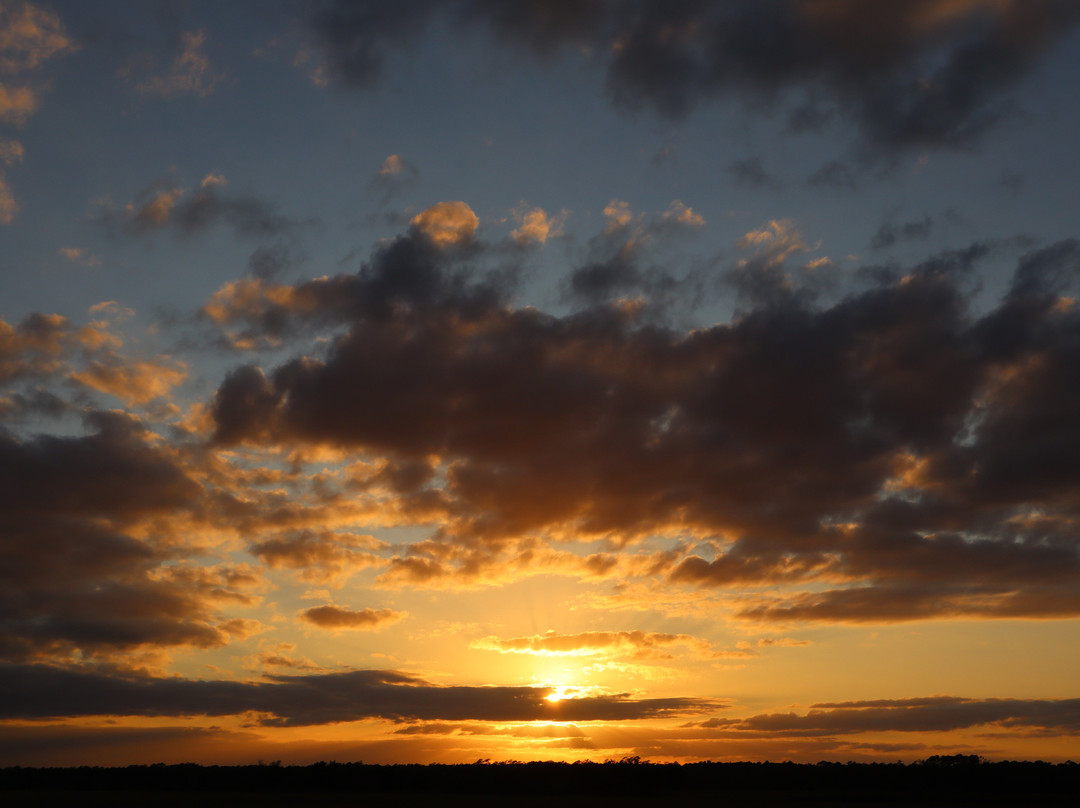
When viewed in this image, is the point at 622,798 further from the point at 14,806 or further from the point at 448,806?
the point at 14,806

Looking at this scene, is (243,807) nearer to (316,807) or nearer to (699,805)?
(316,807)

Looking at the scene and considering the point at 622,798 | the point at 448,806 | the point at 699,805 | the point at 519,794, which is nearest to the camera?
the point at 448,806

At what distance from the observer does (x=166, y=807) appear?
12250 centimetres

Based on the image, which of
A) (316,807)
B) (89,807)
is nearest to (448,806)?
(316,807)

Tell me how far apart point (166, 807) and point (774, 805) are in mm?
99483

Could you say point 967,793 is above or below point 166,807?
below

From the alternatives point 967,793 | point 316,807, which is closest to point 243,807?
point 316,807

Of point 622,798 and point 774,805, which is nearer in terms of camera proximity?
point 774,805

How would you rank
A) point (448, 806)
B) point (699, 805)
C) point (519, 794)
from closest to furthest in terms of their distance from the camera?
1. point (448, 806)
2. point (699, 805)
3. point (519, 794)

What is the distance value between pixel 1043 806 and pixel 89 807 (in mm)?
163825

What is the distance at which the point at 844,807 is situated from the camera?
15025 cm

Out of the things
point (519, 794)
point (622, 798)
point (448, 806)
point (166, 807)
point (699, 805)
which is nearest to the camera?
point (166, 807)

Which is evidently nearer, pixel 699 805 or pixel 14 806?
pixel 14 806

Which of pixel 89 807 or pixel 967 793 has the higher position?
pixel 89 807
